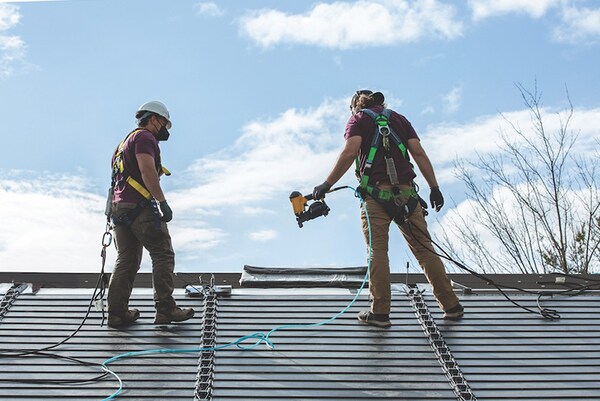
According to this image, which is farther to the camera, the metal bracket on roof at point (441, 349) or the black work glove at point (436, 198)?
the black work glove at point (436, 198)

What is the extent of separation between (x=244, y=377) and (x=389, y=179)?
216cm

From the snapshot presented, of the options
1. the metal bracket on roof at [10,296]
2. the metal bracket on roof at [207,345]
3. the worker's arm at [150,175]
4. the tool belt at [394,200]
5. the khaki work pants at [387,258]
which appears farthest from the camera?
the metal bracket on roof at [10,296]

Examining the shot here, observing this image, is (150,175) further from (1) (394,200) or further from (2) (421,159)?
(2) (421,159)

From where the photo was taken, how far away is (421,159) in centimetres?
647

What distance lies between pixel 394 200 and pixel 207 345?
2.02m

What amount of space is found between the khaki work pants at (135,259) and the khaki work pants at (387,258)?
174 centimetres

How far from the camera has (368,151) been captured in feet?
20.8

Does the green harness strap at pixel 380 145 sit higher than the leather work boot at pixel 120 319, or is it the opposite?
the green harness strap at pixel 380 145

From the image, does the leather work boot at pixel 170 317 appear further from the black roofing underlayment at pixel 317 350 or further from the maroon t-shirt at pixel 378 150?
the maroon t-shirt at pixel 378 150

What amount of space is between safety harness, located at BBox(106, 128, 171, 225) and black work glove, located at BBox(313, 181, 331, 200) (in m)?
1.36

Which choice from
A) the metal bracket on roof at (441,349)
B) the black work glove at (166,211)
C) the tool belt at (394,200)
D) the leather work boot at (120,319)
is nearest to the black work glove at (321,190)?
the tool belt at (394,200)

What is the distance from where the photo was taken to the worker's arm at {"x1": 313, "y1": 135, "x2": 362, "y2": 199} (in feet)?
20.2

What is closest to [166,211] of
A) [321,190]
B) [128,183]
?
[128,183]

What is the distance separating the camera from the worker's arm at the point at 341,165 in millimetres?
6157
